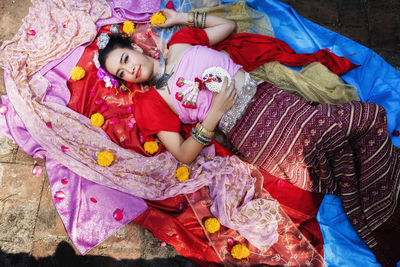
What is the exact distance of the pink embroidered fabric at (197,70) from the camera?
Answer: 2619 millimetres

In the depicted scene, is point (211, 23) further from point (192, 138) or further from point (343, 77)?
point (343, 77)

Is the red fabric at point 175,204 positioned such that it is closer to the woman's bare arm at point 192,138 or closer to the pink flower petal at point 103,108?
the pink flower petal at point 103,108

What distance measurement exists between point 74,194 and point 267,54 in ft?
8.04

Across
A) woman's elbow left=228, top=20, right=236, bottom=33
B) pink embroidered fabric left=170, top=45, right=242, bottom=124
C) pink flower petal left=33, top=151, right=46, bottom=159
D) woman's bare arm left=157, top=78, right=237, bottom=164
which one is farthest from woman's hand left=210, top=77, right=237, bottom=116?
pink flower petal left=33, top=151, right=46, bottom=159

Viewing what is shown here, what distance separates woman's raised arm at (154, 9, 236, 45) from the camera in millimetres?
3033

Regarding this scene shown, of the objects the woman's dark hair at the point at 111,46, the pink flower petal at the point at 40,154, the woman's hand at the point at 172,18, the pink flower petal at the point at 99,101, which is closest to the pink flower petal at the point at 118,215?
Result: the pink flower petal at the point at 40,154

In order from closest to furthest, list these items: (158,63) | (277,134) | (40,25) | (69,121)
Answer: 1. (277,134)
2. (158,63)
3. (69,121)
4. (40,25)

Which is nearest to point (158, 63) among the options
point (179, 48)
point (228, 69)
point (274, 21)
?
point (179, 48)

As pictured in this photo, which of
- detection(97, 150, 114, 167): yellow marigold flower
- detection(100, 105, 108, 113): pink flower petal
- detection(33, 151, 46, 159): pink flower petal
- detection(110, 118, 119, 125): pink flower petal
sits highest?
detection(100, 105, 108, 113): pink flower petal

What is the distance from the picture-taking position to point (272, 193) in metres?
2.80

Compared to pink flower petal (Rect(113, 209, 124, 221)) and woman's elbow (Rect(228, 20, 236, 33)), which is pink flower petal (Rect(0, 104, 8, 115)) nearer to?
pink flower petal (Rect(113, 209, 124, 221))

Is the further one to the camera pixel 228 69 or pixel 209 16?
pixel 209 16

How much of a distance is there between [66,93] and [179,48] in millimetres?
1337

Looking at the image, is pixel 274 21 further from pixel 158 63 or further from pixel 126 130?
pixel 126 130
